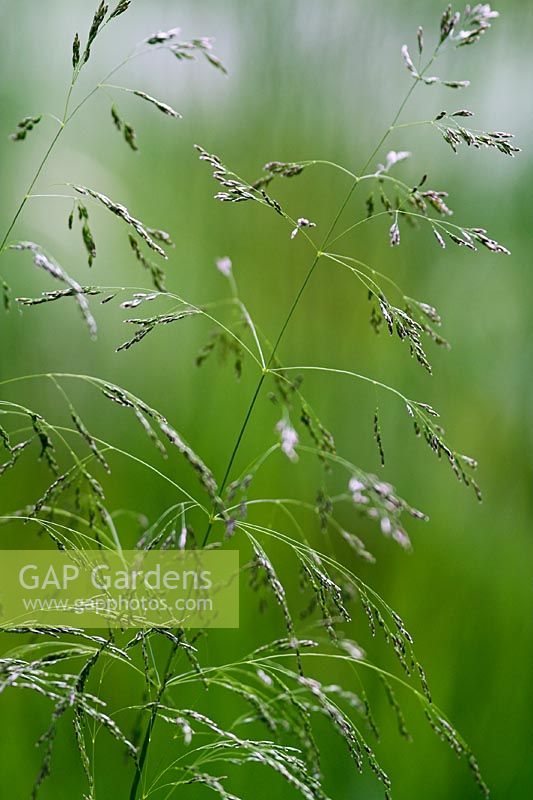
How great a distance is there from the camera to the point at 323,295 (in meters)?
1.11

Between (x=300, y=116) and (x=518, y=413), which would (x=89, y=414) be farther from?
(x=518, y=413)

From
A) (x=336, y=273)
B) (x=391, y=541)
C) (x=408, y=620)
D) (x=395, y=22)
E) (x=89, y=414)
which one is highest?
(x=395, y=22)

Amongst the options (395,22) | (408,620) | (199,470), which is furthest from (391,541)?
(395,22)

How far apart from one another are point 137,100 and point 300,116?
0.24 metres

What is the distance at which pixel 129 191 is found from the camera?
106 centimetres

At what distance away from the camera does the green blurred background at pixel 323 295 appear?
104cm

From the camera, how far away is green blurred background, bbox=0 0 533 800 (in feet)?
3.41

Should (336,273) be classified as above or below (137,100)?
below

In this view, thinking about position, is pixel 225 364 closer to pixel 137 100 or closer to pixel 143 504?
pixel 143 504

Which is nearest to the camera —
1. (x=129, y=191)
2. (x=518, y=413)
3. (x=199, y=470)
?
(x=199, y=470)

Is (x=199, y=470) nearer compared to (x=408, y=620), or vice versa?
(x=199, y=470)

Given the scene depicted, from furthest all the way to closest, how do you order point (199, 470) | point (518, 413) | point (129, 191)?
point (518, 413) → point (129, 191) → point (199, 470)

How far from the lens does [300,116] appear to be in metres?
1.09

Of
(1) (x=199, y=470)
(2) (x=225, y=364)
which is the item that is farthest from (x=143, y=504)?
(1) (x=199, y=470)
